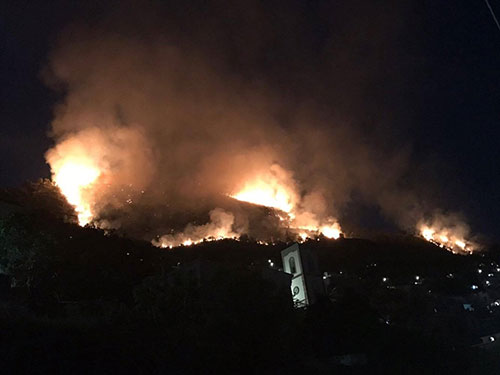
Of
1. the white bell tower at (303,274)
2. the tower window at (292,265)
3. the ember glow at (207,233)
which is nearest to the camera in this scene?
the white bell tower at (303,274)

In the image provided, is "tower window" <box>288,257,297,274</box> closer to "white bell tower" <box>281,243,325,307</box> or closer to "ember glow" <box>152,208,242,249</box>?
"white bell tower" <box>281,243,325,307</box>

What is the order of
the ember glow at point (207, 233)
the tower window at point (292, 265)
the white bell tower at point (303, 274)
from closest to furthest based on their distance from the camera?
the white bell tower at point (303, 274)
the tower window at point (292, 265)
the ember glow at point (207, 233)

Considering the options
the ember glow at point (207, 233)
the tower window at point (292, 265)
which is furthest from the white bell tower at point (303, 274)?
the ember glow at point (207, 233)

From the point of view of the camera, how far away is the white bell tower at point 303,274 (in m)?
40.7

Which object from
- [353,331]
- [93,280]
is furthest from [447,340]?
[93,280]

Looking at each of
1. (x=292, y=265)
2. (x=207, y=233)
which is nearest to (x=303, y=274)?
(x=292, y=265)

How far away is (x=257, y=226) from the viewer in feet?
266

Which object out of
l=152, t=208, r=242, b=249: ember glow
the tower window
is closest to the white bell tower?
the tower window

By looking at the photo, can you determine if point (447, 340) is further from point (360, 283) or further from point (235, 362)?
point (235, 362)

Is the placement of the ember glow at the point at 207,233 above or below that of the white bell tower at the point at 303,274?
above

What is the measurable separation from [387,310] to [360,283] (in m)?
4.81

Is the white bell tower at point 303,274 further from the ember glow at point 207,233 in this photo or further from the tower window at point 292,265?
the ember glow at point 207,233

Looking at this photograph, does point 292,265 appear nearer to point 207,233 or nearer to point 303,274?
point 303,274

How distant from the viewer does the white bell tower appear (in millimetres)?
40688
